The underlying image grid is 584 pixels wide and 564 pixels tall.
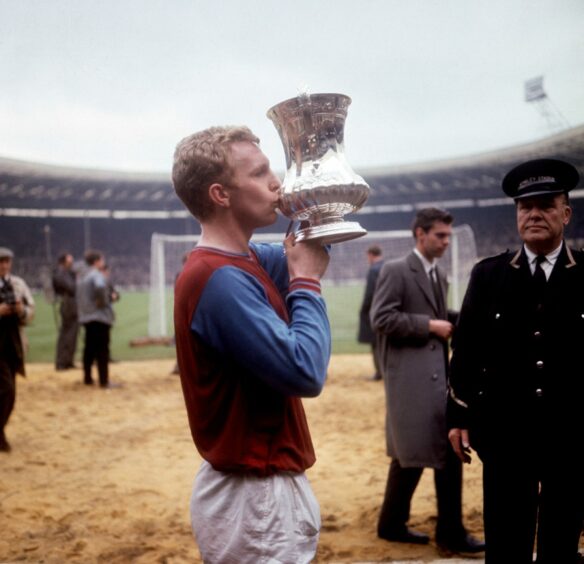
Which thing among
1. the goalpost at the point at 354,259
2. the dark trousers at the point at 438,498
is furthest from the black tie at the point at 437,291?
the goalpost at the point at 354,259

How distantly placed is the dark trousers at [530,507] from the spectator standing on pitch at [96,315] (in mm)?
7693

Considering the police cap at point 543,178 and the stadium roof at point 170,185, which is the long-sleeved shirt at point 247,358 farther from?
the stadium roof at point 170,185

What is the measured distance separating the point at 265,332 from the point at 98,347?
28.1 feet

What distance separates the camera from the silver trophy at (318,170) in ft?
5.35

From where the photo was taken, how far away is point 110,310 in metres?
9.46

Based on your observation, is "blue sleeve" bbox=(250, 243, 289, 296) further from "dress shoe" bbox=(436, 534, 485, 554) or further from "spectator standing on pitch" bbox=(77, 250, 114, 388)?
"spectator standing on pitch" bbox=(77, 250, 114, 388)

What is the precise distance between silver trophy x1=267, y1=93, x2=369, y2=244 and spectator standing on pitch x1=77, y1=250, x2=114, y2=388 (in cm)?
804

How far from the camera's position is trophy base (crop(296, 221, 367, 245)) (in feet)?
5.18

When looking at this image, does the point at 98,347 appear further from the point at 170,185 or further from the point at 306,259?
the point at 170,185

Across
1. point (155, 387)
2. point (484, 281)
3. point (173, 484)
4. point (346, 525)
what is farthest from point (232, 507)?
point (155, 387)

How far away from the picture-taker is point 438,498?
12.1ft

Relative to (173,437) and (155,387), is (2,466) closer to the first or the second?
(173,437)

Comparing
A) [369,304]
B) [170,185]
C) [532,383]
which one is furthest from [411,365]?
[170,185]

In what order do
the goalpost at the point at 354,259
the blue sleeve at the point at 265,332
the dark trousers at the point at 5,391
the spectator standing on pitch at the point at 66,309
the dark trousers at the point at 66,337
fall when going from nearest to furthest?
the blue sleeve at the point at 265,332, the dark trousers at the point at 5,391, the spectator standing on pitch at the point at 66,309, the dark trousers at the point at 66,337, the goalpost at the point at 354,259
